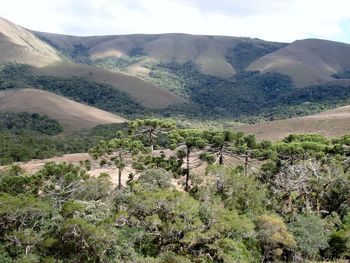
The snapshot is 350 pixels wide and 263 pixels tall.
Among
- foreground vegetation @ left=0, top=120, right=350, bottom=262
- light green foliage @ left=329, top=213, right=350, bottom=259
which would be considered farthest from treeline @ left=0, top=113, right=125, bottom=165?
light green foliage @ left=329, top=213, right=350, bottom=259

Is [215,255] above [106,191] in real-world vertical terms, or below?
below

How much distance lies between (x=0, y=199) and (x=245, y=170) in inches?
910

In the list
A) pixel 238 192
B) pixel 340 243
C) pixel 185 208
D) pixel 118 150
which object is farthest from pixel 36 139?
pixel 340 243

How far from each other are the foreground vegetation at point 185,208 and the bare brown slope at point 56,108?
318ft

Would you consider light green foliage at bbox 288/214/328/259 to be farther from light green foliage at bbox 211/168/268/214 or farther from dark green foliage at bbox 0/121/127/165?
dark green foliage at bbox 0/121/127/165

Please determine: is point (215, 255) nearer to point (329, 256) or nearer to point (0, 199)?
point (329, 256)

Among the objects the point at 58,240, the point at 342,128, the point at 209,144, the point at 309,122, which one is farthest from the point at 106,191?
the point at 309,122

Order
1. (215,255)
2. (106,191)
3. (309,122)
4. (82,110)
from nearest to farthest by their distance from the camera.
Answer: (215,255)
(106,191)
(309,122)
(82,110)

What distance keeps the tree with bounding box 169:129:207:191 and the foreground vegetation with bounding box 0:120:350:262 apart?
0.11 meters

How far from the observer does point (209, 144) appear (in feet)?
149

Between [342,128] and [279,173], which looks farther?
[342,128]

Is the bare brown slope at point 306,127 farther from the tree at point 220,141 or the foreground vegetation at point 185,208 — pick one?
the tree at point 220,141

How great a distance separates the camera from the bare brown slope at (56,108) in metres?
142

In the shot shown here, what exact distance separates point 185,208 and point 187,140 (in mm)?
10606
